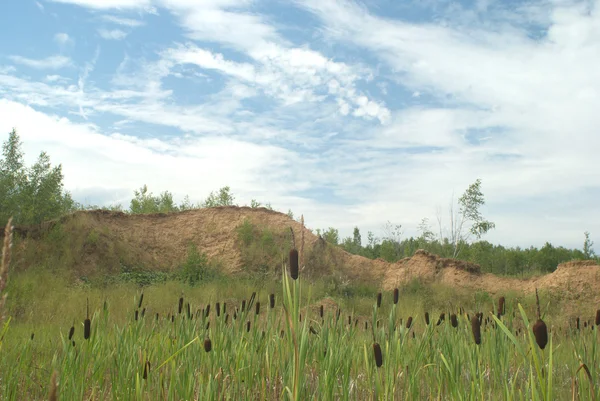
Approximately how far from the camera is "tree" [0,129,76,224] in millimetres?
18500

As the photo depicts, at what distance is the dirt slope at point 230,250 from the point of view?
756 inches

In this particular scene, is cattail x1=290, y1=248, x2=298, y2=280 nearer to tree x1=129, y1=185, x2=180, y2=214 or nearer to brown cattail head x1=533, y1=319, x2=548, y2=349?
brown cattail head x1=533, y1=319, x2=548, y2=349

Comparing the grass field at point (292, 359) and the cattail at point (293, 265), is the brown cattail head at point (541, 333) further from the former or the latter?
the cattail at point (293, 265)

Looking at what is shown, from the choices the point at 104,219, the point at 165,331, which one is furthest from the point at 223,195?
the point at 165,331

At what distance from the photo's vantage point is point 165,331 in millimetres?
4457

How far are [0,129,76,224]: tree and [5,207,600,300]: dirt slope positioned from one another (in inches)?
50.6

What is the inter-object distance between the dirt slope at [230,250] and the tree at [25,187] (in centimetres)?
128

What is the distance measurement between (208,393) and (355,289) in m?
17.2

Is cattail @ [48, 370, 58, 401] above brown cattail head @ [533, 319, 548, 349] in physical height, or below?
above

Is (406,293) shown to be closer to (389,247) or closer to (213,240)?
(213,240)

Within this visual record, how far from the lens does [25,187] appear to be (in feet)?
62.2

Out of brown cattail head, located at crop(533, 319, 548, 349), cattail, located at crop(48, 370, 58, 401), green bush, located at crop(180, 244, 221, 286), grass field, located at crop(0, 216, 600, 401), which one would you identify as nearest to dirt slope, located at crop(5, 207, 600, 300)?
green bush, located at crop(180, 244, 221, 286)

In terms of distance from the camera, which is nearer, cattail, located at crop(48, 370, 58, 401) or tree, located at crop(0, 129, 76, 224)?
cattail, located at crop(48, 370, 58, 401)

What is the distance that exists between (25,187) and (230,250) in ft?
27.9
